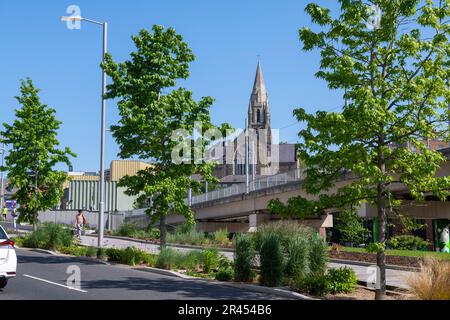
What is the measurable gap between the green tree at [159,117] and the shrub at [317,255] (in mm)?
7234

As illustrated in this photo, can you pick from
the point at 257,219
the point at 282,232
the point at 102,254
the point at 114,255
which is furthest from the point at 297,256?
the point at 257,219

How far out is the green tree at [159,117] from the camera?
22.6m

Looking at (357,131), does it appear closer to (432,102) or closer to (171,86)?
(432,102)

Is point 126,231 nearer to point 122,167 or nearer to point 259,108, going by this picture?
point 122,167

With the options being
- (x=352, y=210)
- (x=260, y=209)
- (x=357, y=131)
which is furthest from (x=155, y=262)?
(x=260, y=209)

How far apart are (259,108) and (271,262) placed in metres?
159

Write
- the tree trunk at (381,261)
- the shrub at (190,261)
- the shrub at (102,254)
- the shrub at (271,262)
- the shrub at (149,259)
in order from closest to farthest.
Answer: the tree trunk at (381,261) → the shrub at (271,262) → the shrub at (190,261) → the shrub at (149,259) → the shrub at (102,254)

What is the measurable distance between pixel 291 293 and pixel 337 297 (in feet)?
3.72

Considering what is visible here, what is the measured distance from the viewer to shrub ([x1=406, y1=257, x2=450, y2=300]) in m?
11.7

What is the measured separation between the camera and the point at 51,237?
2869cm

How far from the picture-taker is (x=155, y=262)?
21.3 metres

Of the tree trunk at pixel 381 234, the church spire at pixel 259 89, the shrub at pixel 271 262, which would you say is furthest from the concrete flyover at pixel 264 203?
the church spire at pixel 259 89

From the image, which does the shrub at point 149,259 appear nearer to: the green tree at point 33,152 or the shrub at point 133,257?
the shrub at point 133,257

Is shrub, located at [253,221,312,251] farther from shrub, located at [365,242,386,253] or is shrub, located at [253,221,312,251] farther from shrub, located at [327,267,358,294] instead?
shrub, located at [365,242,386,253]
